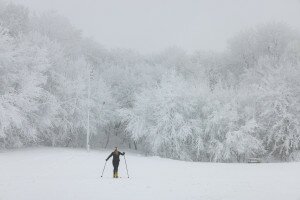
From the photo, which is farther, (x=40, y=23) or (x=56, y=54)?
(x=40, y=23)

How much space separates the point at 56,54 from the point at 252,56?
3652 cm

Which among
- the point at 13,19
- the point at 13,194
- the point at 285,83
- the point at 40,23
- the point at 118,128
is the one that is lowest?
the point at 13,194

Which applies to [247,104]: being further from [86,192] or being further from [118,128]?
[86,192]

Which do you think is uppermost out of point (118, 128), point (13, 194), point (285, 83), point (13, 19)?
point (13, 19)

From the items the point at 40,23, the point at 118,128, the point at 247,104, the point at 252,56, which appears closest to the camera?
the point at 247,104

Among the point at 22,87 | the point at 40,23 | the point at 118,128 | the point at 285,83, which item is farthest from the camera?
the point at 40,23

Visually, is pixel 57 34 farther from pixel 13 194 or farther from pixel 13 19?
pixel 13 194

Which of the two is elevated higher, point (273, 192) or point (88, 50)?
point (88, 50)

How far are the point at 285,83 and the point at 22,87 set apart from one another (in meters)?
24.9

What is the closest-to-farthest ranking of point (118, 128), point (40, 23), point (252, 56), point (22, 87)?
point (22, 87) → point (118, 128) → point (40, 23) → point (252, 56)

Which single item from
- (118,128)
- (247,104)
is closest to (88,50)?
(118,128)

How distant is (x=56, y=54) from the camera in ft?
141

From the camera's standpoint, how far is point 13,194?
1405 centimetres

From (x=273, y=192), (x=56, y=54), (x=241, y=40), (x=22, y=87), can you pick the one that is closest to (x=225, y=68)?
(x=241, y=40)
